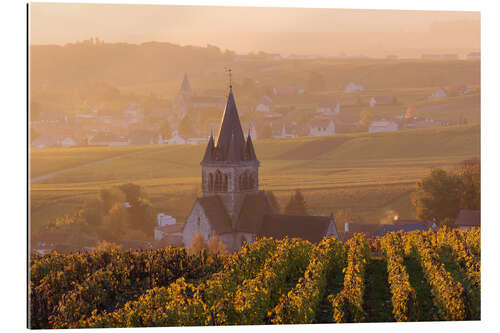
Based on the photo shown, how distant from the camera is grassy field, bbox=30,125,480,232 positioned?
23938 millimetres

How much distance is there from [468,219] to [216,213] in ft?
32.9

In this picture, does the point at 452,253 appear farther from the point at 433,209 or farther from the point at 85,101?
the point at 85,101

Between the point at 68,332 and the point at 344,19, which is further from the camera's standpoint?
the point at 344,19

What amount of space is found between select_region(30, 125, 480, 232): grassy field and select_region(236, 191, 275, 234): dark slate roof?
0.83 m

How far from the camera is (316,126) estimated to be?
25781 millimetres

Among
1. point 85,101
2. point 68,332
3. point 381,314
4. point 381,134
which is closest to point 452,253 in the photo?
point 381,314

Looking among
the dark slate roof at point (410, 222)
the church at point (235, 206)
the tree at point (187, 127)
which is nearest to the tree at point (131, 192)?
the church at point (235, 206)

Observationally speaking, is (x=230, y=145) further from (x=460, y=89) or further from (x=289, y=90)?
(x=460, y=89)

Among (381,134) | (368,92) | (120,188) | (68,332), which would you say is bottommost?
(68,332)

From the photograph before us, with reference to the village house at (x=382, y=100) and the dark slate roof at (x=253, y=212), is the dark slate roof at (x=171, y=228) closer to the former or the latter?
the dark slate roof at (x=253, y=212)

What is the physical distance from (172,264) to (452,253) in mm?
8166

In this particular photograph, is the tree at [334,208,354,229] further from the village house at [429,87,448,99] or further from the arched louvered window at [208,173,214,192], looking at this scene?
the village house at [429,87,448,99]

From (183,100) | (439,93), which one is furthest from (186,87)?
(439,93)

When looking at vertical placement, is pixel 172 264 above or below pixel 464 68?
below
